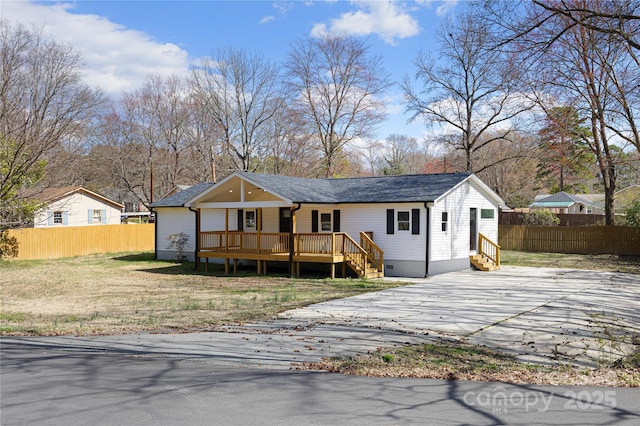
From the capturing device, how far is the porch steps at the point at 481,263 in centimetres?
2303

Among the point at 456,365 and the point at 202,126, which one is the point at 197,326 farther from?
the point at 202,126

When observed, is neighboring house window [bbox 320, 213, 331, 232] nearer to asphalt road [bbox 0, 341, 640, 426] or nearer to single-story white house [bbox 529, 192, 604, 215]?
asphalt road [bbox 0, 341, 640, 426]

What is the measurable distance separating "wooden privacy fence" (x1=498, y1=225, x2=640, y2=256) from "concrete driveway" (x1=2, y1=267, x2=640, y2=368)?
15002 mm

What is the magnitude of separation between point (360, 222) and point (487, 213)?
6.91 m

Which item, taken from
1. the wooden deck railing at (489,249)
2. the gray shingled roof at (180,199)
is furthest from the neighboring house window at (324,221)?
the wooden deck railing at (489,249)

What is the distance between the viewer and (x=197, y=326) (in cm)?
1139

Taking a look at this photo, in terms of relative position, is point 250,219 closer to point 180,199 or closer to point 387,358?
point 180,199

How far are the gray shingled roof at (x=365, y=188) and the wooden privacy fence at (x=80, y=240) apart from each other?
14.5 m

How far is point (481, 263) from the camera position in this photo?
2317 centimetres

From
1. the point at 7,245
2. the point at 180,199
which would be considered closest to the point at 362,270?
the point at 180,199

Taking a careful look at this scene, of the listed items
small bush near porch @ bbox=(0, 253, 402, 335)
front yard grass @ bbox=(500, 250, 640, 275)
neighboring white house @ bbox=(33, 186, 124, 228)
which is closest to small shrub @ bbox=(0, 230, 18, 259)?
small bush near porch @ bbox=(0, 253, 402, 335)

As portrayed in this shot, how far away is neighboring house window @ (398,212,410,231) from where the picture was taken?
20938 millimetres

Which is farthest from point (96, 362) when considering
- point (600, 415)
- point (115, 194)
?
point (115, 194)

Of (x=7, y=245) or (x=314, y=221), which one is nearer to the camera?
(x=314, y=221)
